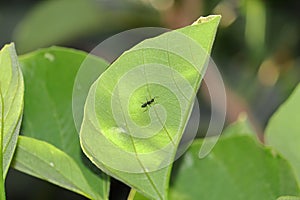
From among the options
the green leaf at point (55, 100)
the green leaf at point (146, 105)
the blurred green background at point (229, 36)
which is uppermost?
the green leaf at point (146, 105)

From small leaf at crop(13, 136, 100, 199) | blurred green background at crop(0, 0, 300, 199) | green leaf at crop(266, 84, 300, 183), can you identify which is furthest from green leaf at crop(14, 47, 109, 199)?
blurred green background at crop(0, 0, 300, 199)

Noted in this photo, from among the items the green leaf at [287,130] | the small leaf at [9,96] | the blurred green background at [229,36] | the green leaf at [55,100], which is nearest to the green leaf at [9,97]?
the small leaf at [9,96]

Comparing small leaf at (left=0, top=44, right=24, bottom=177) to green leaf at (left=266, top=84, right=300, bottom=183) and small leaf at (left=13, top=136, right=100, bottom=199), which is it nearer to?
small leaf at (left=13, top=136, right=100, bottom=199)

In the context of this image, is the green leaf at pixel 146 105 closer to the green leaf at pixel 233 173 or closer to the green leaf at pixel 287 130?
the green leaf at pixel 233 173

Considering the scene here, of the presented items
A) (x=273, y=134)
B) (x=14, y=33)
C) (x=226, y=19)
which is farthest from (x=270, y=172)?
(x=14, y=33)

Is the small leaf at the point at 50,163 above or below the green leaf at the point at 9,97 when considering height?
below

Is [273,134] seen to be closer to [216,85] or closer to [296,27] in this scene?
[216,85]

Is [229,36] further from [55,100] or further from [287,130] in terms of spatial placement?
[55,100]
